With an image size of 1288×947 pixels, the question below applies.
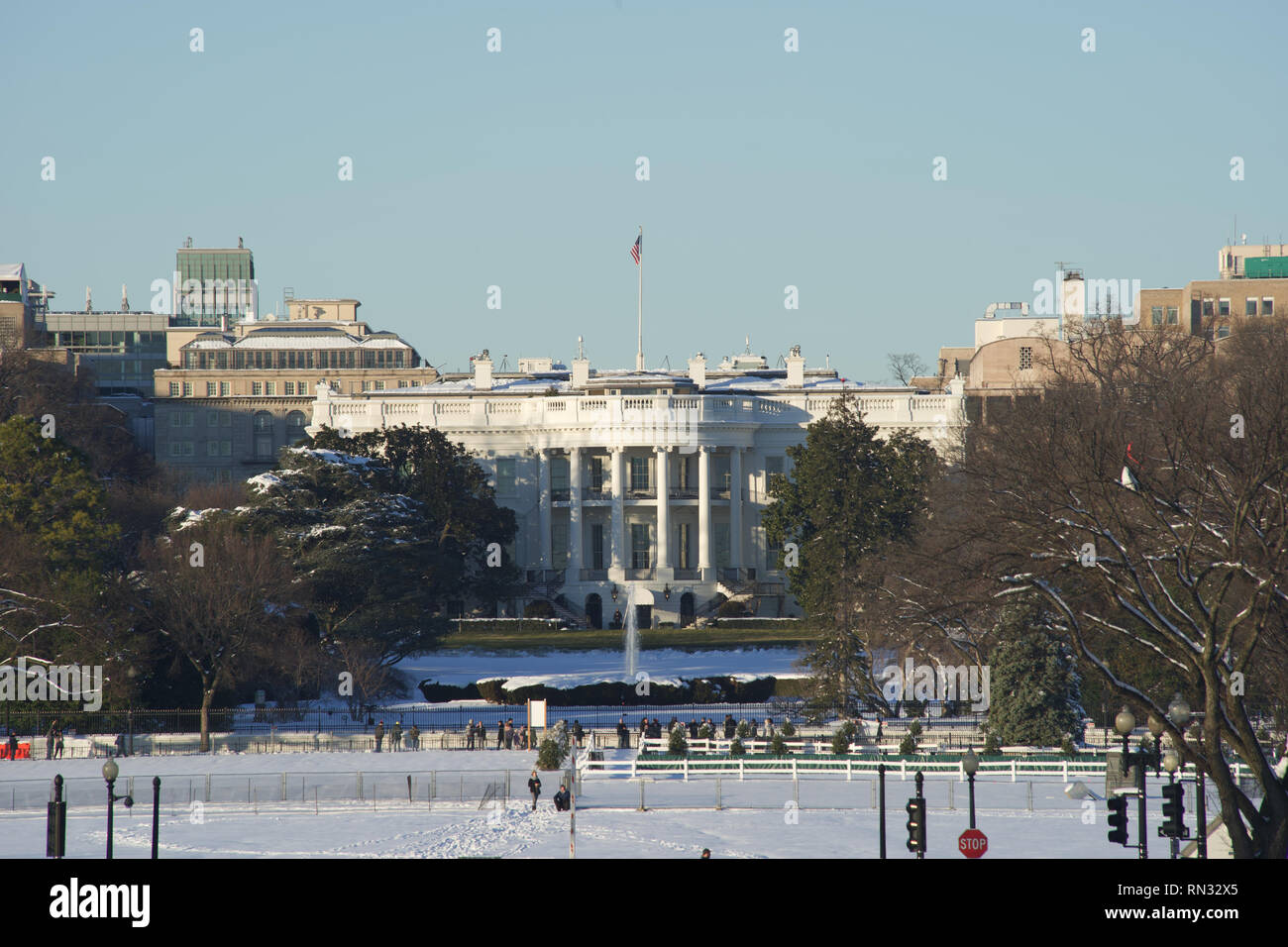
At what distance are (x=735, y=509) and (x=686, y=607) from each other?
668 cm

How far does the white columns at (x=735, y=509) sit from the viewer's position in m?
90.9

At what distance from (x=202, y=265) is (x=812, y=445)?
333 ft

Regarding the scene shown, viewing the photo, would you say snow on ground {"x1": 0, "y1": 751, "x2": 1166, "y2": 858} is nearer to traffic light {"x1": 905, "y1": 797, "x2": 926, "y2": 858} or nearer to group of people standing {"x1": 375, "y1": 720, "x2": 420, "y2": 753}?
group of people standing {"x1": 375, "y1": 720, "x2": 420, "y2": 753}

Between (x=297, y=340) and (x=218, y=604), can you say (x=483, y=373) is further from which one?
(x=218, y=604)

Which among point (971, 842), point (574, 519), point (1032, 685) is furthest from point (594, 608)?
point (971, 842)

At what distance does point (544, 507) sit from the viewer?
3590 inches

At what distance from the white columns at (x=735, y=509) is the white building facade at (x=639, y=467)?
80 millimetres

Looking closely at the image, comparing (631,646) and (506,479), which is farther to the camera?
(506,479)

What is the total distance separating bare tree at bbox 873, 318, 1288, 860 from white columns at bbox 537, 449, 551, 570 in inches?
1377

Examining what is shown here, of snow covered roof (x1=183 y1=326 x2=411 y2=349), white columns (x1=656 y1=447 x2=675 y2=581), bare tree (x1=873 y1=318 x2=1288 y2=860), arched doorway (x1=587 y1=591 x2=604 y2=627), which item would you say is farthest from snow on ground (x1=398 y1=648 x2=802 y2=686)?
snow covered roof (x1=183 y1=326 x2=411 y2=349)

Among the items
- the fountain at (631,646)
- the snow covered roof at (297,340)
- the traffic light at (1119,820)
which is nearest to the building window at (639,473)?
the fountain at (631,646)

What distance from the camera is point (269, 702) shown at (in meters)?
58.2
